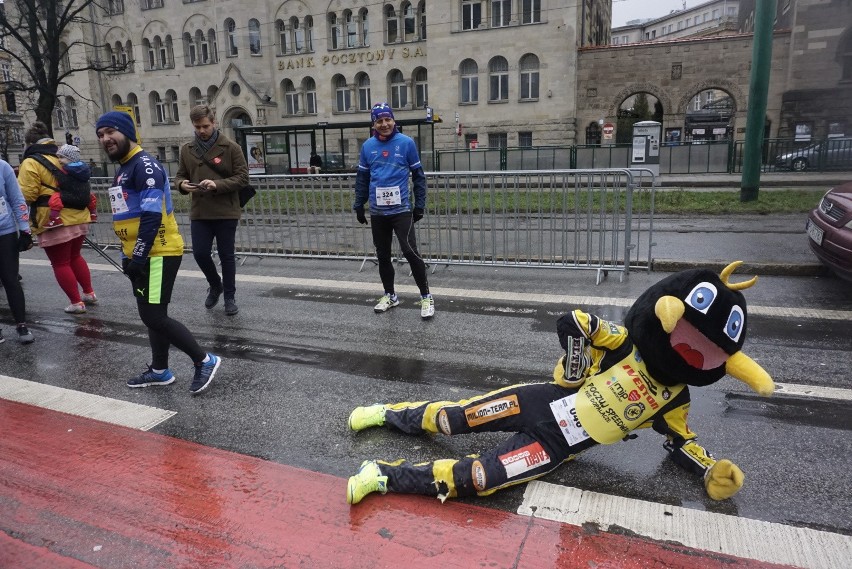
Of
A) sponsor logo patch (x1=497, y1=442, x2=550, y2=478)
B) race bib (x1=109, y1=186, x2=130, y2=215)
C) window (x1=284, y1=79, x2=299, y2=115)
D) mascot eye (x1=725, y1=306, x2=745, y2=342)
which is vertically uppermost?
window (x1=284, y1=79, x2=299, y2=115)

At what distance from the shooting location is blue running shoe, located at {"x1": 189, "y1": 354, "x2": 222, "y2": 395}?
14.3 ft

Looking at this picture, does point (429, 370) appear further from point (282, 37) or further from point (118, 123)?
point (282, 37)

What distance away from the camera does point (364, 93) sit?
1655 inches

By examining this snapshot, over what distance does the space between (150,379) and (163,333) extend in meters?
0.45

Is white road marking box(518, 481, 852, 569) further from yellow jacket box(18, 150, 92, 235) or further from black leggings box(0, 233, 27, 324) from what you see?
yellow jacket box(18, 150, 92, 235)

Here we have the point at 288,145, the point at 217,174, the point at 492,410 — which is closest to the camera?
the point at 492,410

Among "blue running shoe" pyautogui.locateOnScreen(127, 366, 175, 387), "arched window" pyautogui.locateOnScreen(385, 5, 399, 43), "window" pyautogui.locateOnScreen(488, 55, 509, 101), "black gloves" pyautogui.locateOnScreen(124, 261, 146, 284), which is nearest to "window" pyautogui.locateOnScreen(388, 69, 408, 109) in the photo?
"arched window" pyautogui.locateOnScreen(385, 5, 399, 43)

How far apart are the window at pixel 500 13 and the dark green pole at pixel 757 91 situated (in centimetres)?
2633

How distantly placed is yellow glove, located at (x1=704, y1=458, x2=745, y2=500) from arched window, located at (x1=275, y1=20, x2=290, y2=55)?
45.9 m

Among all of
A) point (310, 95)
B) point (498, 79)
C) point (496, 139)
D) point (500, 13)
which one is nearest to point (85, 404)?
point (496, 139)

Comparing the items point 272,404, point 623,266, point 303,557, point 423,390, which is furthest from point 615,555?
point 623,266

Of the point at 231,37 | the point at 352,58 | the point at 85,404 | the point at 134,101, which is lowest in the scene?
the point at 85,404

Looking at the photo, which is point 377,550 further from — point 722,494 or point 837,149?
point 837,149

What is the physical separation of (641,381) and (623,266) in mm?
4832
